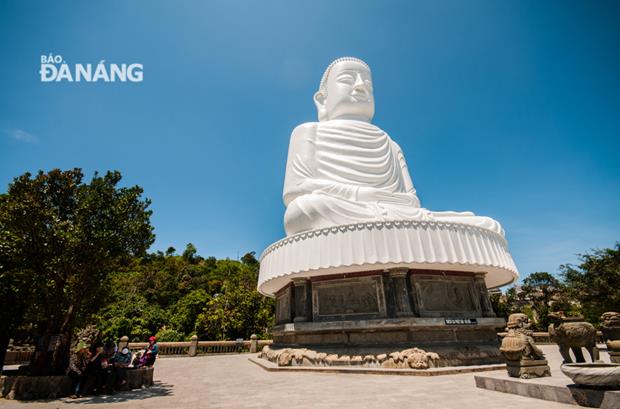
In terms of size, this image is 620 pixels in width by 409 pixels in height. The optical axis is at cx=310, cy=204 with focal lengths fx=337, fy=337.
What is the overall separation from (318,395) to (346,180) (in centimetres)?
904

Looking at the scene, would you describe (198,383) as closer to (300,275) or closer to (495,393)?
(300,275)

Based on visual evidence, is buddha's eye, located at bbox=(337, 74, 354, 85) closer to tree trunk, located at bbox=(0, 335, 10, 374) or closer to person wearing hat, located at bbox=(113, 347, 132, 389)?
person wearing hat, located at bbox=(113, 347, 132, 389)

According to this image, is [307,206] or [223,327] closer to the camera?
[307,206]

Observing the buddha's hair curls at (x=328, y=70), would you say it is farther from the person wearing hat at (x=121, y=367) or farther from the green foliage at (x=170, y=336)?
the green foliage at (x=170, y=336)

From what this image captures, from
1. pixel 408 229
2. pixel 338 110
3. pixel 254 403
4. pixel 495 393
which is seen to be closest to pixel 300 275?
pixel 408 229

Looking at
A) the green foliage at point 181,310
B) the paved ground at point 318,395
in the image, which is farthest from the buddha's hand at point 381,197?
the green foliage at point 181,310

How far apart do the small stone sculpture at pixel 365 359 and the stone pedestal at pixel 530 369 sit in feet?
8.91

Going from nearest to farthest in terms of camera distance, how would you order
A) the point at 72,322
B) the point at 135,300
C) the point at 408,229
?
the point at 72,322, the point at 408,229, the point at 135,300

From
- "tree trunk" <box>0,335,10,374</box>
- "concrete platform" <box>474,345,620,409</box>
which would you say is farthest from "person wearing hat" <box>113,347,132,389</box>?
"concrete platform" <box>474,345,620,409</box>

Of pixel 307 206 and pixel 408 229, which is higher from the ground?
pixel 307 206

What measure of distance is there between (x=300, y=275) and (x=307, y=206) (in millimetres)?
2192

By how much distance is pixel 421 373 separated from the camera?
24.8 feet

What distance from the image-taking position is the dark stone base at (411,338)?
879 centimetres

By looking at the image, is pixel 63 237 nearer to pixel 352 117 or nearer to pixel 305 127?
pixel 305 127
